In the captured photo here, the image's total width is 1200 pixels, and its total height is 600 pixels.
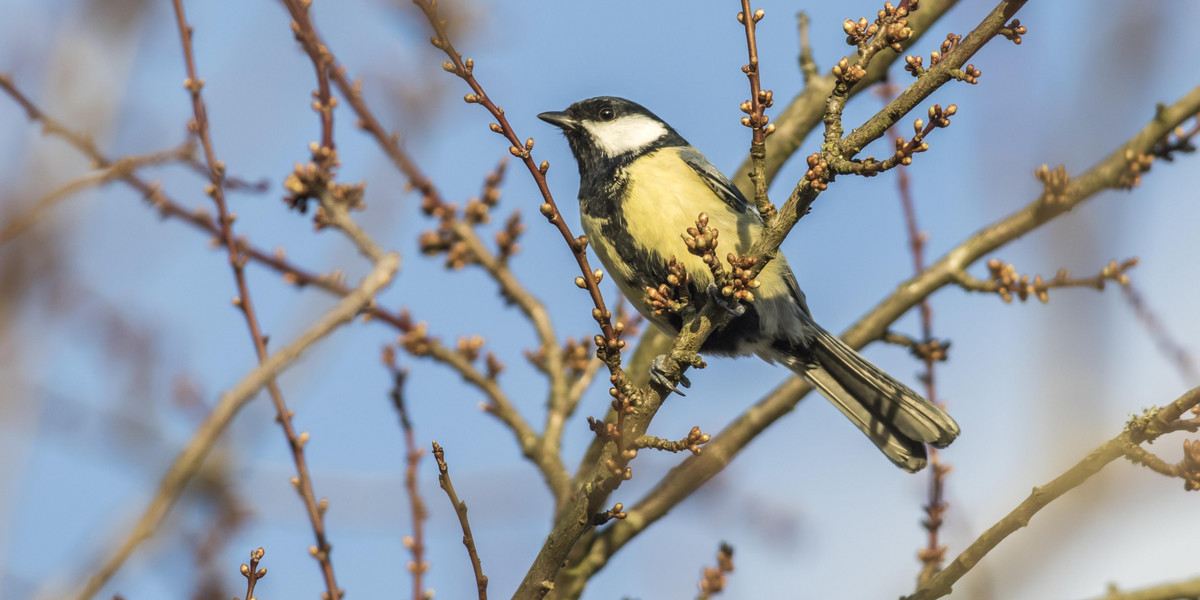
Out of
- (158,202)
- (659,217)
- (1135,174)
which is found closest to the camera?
(158,202)

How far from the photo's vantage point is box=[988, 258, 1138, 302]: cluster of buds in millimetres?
3631

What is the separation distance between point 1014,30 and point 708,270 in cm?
171

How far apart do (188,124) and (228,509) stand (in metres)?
1.21

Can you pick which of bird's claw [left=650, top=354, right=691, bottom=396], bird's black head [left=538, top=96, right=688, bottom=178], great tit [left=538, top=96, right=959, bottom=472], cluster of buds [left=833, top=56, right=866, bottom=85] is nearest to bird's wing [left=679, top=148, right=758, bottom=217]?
great tit [left=538, top=96, right=959, bottom=472]

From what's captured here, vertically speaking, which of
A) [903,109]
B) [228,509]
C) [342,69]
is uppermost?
[342,69]

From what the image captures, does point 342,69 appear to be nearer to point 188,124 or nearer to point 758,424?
point 188,124

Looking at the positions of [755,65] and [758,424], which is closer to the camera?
[755,65]

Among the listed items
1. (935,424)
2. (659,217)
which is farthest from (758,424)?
(659,217)

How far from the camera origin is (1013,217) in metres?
4.31

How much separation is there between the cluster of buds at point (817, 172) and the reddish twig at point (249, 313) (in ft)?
4.88

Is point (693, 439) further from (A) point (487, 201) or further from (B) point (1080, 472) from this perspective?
(A) point (487, 201)

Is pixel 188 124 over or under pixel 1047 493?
over

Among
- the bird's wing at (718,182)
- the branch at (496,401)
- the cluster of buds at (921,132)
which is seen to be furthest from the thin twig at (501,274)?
the cluster of buds at (921,132)

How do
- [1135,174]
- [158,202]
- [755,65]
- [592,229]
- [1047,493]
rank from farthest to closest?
1. [592,229]
2. [1135,174]
3. [158,202]
4. [755,65]
5. [1047,493]
